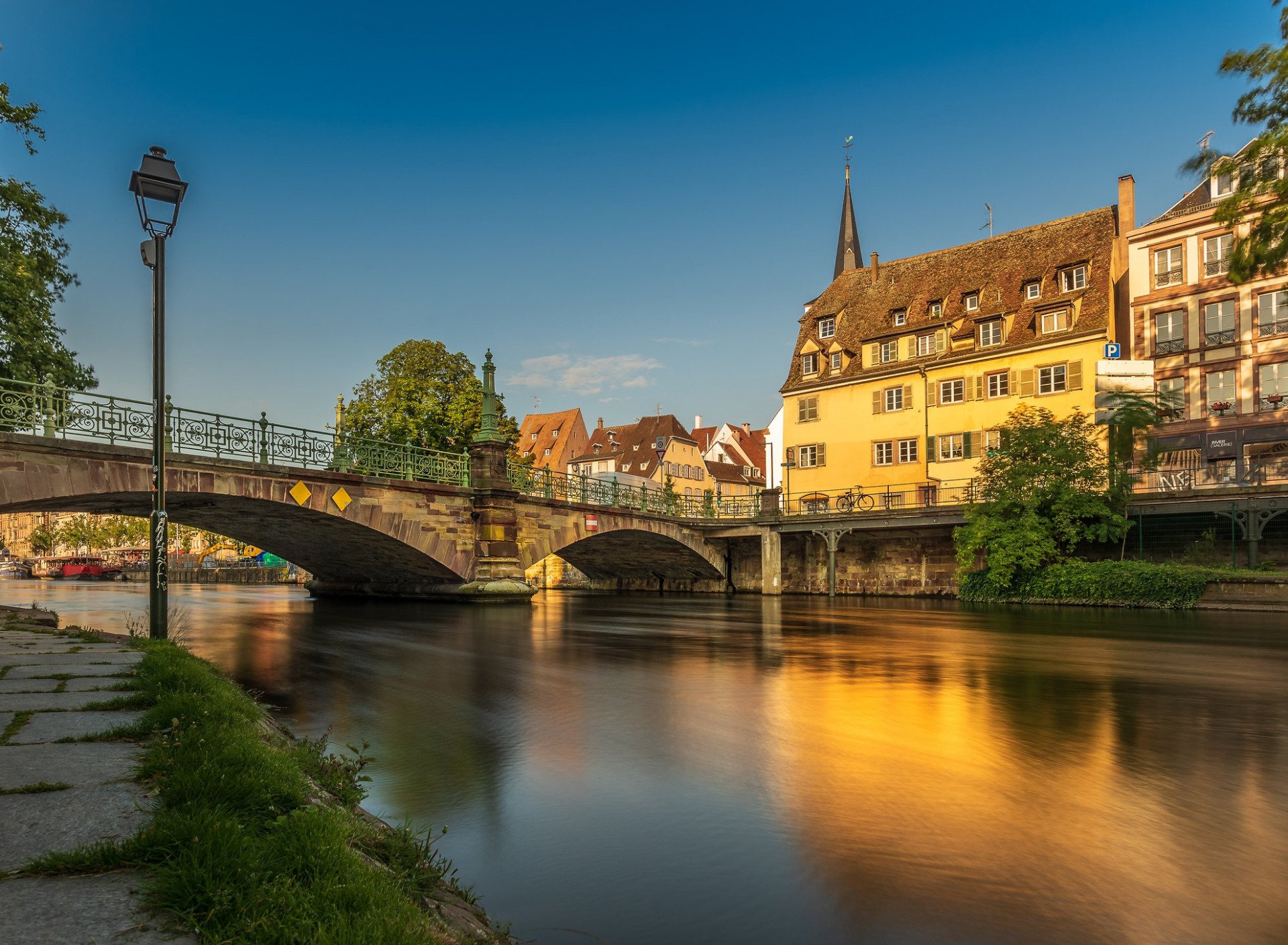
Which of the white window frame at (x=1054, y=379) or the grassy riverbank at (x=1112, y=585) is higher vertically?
the white window frame at (x=1054, y=379)

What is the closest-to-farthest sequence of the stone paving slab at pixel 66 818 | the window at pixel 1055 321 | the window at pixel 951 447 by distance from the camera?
the stone paving slab at pixel 66 818 → the window at pixel 1055 321 → the window at pixel 951 447

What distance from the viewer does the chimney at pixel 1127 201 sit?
134 feet

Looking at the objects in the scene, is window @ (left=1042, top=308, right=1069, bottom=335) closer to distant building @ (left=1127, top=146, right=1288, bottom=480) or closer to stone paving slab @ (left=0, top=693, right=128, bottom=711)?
distant building @ (left=1127, top=146, right=1288, bottom=480)

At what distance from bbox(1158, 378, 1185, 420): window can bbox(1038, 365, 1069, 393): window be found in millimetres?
3686

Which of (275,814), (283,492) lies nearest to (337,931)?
(275,814)

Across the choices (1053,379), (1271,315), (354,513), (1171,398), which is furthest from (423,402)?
(1271,315)

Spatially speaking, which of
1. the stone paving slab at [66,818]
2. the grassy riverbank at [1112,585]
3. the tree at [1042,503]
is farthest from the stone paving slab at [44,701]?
the tree at [1042,503]

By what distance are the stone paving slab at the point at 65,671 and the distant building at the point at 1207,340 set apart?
119 feet

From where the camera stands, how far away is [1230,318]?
1415 inches

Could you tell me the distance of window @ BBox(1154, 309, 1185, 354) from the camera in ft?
122

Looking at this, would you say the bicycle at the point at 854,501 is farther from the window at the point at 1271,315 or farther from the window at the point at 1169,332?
the window at the point at 1271,315

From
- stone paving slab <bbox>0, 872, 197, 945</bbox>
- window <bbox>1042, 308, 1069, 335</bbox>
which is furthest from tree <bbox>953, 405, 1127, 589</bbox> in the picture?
stone paving slab <bbox>0, 872, 197, 945</bbox>

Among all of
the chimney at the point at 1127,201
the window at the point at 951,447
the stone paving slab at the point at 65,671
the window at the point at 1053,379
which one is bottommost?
the stone paving slab at the point at 65,671

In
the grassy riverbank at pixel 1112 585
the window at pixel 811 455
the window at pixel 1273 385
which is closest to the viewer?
the grassy riverbank at pixel 1112 585
